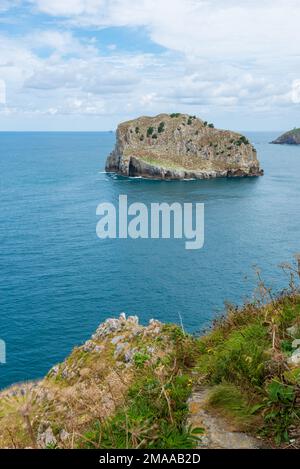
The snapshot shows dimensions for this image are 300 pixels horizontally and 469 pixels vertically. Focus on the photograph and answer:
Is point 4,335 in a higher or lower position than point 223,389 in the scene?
lower

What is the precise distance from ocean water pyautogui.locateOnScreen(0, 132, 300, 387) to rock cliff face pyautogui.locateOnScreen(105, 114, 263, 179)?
37734 mm

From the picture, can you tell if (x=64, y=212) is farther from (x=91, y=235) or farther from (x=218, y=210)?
(x=218, y=210)

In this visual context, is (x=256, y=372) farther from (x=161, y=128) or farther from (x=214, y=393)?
(x=161, y=128)

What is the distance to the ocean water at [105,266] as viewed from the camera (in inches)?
1941

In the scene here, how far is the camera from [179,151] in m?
180

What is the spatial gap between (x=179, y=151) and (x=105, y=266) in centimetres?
11773

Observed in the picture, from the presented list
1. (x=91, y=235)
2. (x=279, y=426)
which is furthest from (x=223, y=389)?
(x=91, y=235)

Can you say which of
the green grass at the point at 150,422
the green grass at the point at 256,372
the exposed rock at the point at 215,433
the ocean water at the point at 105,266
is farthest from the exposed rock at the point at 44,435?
the ocean water at the point at 105,266

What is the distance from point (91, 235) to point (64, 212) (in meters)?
20.2

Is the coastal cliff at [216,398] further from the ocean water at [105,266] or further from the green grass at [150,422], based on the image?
the ocean water at [105,266]

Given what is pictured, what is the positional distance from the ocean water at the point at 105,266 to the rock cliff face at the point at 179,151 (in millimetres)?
37734

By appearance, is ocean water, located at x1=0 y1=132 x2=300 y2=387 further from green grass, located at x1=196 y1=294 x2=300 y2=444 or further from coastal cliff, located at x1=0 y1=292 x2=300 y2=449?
coastal cliff, located at x1=0 y1=292 x2=300 y2=449

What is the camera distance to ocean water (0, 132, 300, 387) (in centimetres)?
4931

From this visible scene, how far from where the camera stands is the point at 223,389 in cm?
747
